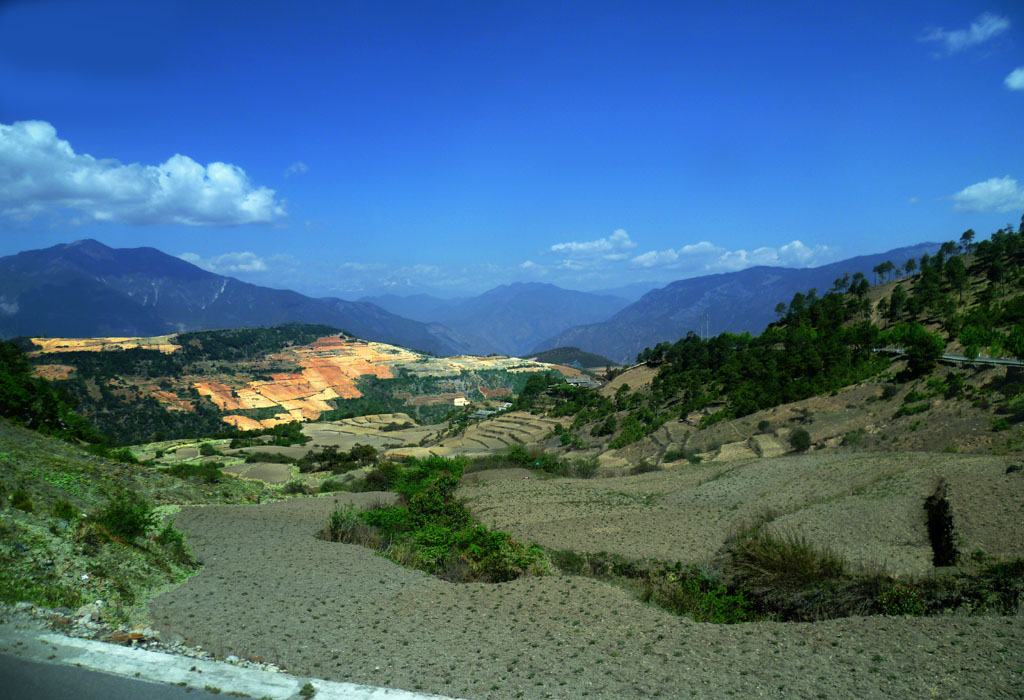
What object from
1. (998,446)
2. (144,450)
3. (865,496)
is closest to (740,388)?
(998,446)

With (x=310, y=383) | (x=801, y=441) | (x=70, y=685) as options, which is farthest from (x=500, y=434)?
(x=310, y=383)

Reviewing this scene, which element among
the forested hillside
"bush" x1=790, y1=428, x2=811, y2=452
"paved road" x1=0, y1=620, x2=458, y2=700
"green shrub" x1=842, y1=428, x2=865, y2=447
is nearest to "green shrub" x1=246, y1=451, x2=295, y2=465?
the forested hillside

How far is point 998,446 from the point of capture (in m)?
20.6

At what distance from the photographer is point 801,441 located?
29.7m

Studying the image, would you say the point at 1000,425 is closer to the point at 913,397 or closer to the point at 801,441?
the point at 913,397

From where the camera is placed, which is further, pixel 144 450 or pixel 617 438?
pixel 144 450

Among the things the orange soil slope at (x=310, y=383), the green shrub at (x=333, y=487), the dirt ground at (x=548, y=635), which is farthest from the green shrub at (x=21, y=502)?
the orange soil slope at (x=310, y=383)

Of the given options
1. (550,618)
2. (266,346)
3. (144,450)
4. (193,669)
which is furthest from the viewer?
(266,346)

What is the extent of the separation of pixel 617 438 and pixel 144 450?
1686 inches

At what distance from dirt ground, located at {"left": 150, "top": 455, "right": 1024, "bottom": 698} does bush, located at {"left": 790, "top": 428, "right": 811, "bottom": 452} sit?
14924 millimetres

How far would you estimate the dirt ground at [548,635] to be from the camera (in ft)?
22.4

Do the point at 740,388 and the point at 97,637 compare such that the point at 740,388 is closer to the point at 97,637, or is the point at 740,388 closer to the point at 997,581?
the point at 997,581

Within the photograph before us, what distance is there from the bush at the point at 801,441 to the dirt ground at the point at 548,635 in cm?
1492

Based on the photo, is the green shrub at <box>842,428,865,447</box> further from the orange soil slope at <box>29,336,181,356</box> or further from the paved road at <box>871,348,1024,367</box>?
the orange soil slope at <box>29,336,181,356</box>
